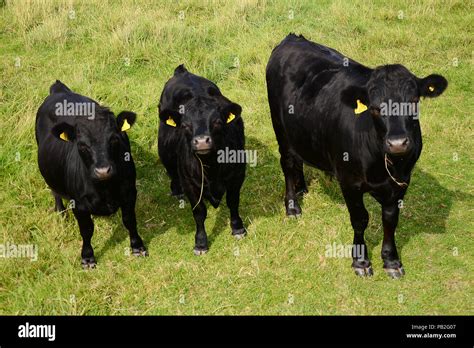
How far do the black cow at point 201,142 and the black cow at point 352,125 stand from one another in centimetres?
77

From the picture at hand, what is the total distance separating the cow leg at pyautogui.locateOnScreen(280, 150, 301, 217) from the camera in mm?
7055

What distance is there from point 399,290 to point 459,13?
9080 mm

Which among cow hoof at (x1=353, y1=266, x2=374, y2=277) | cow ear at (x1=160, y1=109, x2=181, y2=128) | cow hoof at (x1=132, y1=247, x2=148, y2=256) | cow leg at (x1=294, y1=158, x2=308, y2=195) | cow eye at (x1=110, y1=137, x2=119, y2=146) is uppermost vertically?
cow ear at (x1=160, y1=109, x2=181, y2=128)

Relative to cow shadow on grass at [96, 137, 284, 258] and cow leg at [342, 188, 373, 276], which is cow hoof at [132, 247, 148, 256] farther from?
cow leg at [342, 188, 373, 276]

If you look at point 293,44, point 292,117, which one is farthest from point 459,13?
point 292,117

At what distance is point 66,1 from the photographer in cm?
1280

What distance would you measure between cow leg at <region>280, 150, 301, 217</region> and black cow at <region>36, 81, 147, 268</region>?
190 centimetres

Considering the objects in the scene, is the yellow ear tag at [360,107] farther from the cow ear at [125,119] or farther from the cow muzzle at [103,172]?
the cow muzzle at [103,172]

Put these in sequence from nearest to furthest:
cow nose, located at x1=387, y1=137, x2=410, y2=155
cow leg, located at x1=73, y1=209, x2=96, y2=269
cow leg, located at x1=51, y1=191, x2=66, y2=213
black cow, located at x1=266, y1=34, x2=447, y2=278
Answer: cow nose, located at x1=387, y1=137, x2=410, y2=155
black cow, located at x1=266, y1=34, x2=447, y2=278
cow leg, located at x1=73, y1=209, x2=96, y2=269
cow leg, located at x1=51, y1=191, x2=66, y2=213

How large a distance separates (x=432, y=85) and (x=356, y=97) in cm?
68

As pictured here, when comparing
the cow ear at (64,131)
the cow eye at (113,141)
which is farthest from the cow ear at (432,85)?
the cow ear at (64,131)

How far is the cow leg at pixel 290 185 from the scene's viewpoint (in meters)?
7.05

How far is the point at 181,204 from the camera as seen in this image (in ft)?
24.3

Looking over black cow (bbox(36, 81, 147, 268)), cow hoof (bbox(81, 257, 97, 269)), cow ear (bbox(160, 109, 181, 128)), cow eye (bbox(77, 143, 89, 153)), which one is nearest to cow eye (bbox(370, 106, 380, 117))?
cow ear (bbox(160, 109, 181, 128))
